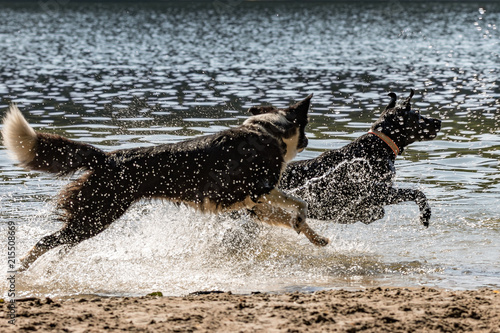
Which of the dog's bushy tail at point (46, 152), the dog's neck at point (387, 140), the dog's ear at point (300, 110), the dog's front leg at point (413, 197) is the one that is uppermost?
the dog's ear at point (300, 110)

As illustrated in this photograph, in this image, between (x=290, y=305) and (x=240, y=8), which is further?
(x=240, y=8)

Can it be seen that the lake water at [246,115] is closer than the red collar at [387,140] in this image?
Yes

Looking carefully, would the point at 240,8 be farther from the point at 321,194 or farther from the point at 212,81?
Result: the point at 321,194

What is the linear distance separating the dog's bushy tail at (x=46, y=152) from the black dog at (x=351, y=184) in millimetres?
2310

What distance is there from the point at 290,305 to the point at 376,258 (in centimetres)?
245

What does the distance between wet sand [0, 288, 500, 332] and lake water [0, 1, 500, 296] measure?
970 millimetres

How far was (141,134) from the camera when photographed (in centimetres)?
1262

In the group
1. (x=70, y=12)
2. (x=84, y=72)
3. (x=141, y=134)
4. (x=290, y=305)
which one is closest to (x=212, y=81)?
(x=84, y=72)

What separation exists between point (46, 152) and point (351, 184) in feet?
11.0

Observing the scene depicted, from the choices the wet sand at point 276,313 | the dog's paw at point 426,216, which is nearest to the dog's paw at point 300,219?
the dog's paw at point 426,216

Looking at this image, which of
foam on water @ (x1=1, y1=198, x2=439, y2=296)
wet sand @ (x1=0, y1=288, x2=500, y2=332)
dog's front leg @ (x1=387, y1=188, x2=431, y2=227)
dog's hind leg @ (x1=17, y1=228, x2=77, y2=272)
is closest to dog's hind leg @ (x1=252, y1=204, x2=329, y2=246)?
foam on water @ (x1=1, y1=198, x2=439, y2=296)

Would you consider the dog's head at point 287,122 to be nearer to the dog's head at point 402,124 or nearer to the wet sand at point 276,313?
the dog's head at point 402,124

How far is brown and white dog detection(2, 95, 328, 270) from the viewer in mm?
6375

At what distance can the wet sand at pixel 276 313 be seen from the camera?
4461mm
